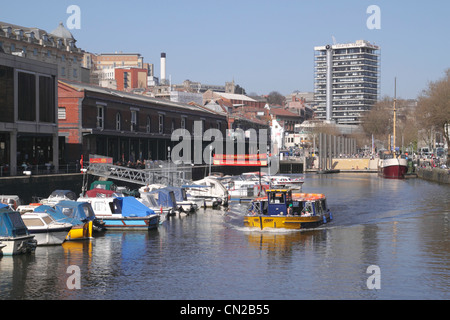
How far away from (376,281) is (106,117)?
56.5m

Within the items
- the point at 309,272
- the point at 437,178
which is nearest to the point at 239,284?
the point at 309,272

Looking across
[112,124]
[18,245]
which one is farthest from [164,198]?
[112,124]

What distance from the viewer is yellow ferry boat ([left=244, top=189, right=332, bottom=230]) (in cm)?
5028

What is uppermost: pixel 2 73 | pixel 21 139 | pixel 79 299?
pixel 2 73

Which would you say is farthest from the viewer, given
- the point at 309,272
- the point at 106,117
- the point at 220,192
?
the point at 106,117

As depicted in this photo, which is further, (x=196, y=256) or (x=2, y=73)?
(x=2, y=73)

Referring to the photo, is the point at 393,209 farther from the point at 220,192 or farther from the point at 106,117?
the point at 106,117

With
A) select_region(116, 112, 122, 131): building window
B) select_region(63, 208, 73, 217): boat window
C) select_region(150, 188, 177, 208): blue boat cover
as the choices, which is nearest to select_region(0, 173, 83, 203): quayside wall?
select_region(150, 188, 177, 208): blue boat cover

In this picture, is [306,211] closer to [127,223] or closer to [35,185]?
[127,223]

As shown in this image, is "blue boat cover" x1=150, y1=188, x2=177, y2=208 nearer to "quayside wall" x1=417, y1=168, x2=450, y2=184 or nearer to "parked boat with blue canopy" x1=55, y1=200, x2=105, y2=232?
"parked boat with blue canopy" x1=55, y1=200, x2=105, y2=232

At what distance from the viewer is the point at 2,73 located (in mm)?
63625

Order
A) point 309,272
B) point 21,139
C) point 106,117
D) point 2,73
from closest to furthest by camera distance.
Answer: point 309,272
point 2,73
point 21,139
point 106,117

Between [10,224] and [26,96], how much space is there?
31148 mm

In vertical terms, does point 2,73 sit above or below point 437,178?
above
